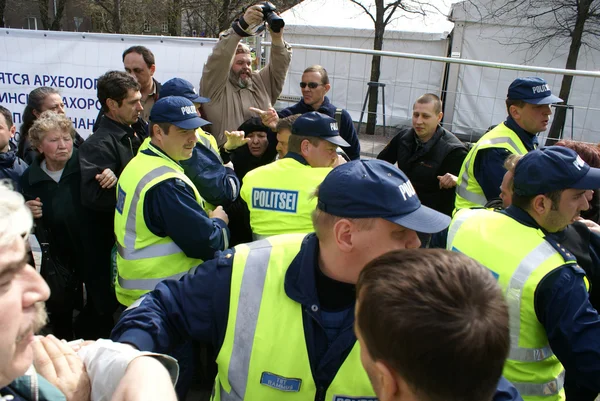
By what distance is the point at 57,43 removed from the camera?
5383mm

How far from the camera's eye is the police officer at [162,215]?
8.70 ft

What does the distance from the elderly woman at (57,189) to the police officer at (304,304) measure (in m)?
2.05

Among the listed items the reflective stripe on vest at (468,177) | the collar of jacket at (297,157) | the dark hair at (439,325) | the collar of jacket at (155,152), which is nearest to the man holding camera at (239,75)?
the collar of jacket at (297,157)

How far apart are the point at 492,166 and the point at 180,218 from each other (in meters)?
2.29

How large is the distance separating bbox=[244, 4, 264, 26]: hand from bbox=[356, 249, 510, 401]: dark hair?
382cm

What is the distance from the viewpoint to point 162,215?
105 inches

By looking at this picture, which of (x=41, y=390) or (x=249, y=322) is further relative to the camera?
(x=249, y=322)

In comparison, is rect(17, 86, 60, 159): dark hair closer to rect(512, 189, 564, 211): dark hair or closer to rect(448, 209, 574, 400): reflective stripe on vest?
rect(448, 209, 574, 400): reflective stripe on vest

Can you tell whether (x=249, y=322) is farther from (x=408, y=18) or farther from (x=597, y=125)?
(x=408, y=18)

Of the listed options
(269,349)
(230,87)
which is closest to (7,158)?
(230,87)

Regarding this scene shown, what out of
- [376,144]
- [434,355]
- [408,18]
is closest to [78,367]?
[434,355]

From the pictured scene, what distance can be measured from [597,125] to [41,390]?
680cm

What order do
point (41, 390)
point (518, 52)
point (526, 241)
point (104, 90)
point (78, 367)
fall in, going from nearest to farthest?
point (41, 390) → point (78, 367) → point (526, 241) → point (104, 90) → point (518, 52)

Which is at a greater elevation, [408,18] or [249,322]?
[408,18]
